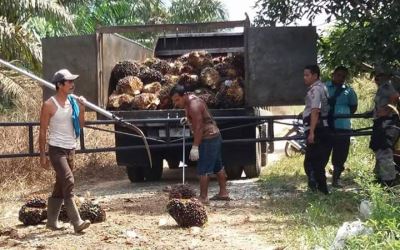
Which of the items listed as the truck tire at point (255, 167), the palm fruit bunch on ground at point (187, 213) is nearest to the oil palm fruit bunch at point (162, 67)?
the truck tire at point (255, 167)

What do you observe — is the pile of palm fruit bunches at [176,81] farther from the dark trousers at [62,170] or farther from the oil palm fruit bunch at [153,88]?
the dark trousers at [62,170]

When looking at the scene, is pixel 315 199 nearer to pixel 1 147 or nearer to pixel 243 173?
pixel 243 173

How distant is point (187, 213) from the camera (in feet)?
20.4

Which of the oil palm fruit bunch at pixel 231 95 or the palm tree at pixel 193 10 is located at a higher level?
the palm tree at pixel 193 10

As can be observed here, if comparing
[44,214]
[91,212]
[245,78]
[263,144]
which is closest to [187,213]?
[91,212]

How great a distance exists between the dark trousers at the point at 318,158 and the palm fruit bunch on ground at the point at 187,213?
206 cm

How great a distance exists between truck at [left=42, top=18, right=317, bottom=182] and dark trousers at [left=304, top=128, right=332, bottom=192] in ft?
2.77

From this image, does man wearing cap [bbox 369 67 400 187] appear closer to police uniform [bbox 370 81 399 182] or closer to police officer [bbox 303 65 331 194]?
police uniform [bbox 370 81 399 182]

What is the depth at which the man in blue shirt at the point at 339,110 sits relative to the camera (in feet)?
28.0

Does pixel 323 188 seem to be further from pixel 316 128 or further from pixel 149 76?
pixel 149 76

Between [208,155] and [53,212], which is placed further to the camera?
[208,155]

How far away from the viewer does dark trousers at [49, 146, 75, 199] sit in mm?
6125

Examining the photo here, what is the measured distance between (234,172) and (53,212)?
437cm

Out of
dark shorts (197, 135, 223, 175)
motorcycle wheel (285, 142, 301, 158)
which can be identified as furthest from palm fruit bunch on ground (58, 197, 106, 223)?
motorcycle wheel (285, 142, 301, 158)
